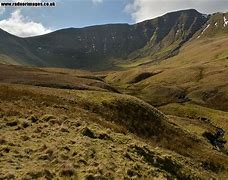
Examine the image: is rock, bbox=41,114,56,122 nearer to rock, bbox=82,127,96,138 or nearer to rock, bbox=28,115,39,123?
rock, bbox=28,115,39,123

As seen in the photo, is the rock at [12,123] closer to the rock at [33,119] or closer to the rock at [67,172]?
the rock at [33,119]

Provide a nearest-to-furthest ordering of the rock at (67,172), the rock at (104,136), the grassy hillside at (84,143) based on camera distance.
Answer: the rock at (67,172) < the grassy hillside at (84,143) < the rock at (104,136)

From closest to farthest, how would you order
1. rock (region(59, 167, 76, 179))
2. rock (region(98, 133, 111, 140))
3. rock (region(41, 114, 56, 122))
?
rock (region(59, 167, 76, 179)), rock (region(98, 133, 111, 140)), rock (region(41, 114, 56, 122))

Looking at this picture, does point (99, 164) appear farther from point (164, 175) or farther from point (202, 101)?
point (202, 101)

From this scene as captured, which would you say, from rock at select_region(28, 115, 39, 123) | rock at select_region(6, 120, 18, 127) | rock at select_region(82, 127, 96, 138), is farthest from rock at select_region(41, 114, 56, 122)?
rock at select_region(82, 127, 96, 138)

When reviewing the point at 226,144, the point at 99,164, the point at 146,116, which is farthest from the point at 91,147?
the point at 226,144

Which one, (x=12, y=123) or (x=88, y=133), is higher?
(x=12, y=123)

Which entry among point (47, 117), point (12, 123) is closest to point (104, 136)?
point (47, 117)

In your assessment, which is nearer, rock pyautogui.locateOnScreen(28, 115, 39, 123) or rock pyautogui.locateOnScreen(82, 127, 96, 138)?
rock pyautogui.locateOnScreen(82, 127, 96, 138)

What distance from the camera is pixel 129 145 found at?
1155 inches

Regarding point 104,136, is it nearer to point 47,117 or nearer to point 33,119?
point 47,117

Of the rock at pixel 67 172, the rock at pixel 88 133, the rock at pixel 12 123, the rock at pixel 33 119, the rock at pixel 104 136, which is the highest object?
the rock at pixel 12 123

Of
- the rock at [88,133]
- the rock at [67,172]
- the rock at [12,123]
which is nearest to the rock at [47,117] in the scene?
the rock at [12,123]

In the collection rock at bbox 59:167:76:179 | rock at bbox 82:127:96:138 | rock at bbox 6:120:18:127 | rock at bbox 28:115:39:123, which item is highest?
rock at bbox 6:120:18:127
